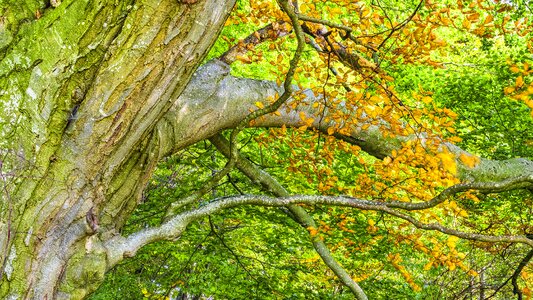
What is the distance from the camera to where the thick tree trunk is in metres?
2.19

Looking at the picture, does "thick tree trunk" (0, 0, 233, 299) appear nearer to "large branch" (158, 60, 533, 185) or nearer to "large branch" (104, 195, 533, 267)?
"large branch" (104, 195, 533, 267)

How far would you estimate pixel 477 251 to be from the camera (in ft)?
34.6

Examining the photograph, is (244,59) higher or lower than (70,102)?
higher

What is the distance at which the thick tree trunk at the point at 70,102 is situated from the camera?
2.19m

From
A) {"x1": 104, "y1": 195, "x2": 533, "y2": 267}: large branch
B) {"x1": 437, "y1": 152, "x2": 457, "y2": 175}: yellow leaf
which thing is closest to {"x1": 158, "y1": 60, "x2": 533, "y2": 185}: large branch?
{"x1": 437, "y1": 152, "x2": 457, "y2": 175}: yellow leaf

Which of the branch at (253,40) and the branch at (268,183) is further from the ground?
the branch at (253,40)

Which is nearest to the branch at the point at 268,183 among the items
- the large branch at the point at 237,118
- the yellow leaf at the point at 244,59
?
the large branch at the point at 237,118

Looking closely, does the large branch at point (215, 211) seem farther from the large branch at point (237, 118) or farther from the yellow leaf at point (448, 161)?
the yellow leaf at point (448, 161)

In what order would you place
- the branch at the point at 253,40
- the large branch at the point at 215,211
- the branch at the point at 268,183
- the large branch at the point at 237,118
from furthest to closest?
the branch at the point at 268,183 → the branch at the point at 253,40 → the large branch at the point at 237,118 → the large branch at the point at 215,211

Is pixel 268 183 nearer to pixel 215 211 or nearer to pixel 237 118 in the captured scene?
pixel 237 118

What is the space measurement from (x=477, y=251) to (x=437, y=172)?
6746 mm

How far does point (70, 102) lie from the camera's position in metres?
2.31

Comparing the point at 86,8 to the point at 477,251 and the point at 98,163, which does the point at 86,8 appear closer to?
the point at 98,163

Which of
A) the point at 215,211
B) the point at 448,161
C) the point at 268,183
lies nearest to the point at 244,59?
the point at 268,183
